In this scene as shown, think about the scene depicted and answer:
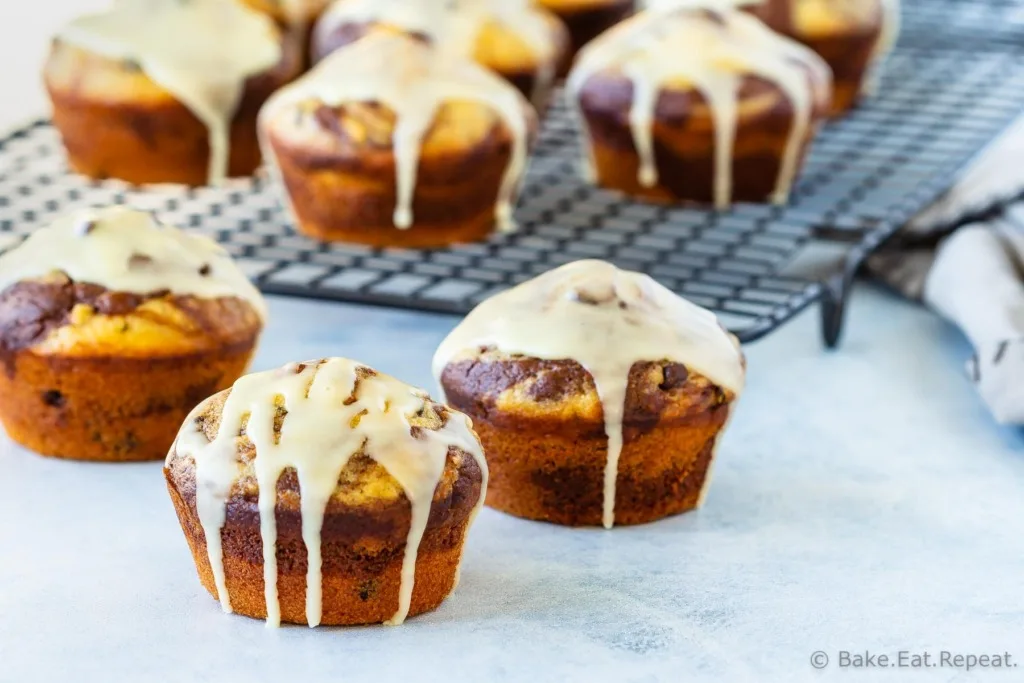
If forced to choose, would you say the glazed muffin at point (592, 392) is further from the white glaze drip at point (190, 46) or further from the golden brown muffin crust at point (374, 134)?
the white glaze drip at point (190, 46)

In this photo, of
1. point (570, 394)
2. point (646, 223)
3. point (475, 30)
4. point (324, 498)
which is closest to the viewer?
point (324, 498)

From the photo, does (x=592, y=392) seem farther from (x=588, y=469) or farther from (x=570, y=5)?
(x=570, y=5)

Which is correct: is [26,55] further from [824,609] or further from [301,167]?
[824,609]

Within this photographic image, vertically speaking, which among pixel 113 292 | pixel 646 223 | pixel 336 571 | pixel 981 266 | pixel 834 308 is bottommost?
pixel 646 223

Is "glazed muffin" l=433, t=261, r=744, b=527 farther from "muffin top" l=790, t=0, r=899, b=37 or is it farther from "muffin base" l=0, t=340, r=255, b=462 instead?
"muffin top" l=790, t=0, r=899, b=37

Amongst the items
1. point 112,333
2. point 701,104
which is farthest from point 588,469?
point 701,104

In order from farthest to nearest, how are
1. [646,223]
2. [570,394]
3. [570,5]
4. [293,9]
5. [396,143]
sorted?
[570,5]
[293,9]
[646,223]
[396,143]
[570,394]

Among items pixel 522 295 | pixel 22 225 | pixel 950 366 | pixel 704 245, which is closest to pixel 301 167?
pixel 22 225
